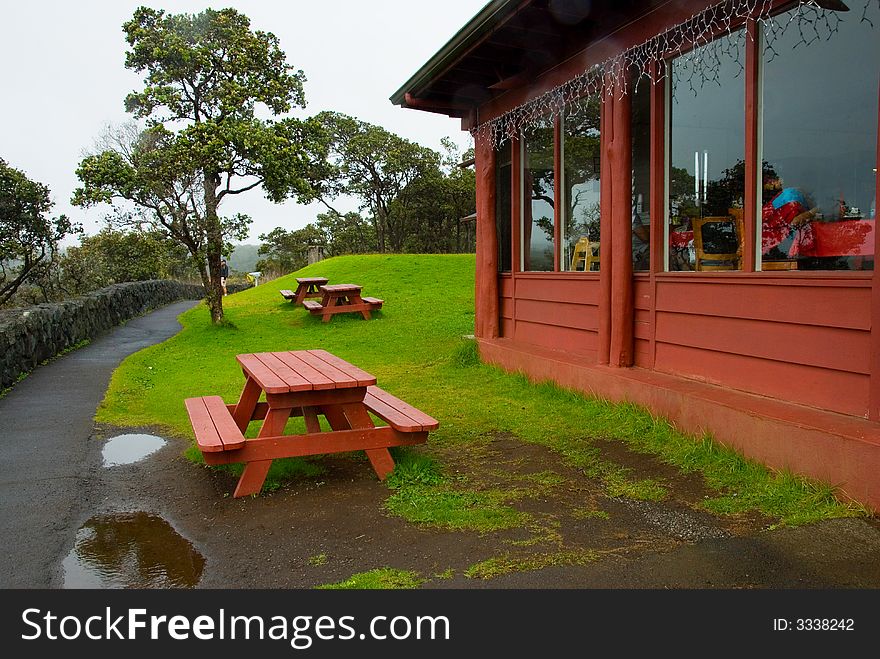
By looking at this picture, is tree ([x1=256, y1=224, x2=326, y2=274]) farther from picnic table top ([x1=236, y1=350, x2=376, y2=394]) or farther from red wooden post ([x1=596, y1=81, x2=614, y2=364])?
picnic table top ([x1=236, y1=350, x2=376, y2=394])

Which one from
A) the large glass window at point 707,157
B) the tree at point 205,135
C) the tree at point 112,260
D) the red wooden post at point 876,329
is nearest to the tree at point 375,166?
the tree at point 112,260

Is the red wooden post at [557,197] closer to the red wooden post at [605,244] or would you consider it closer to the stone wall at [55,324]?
the red wooden post at [605,244]

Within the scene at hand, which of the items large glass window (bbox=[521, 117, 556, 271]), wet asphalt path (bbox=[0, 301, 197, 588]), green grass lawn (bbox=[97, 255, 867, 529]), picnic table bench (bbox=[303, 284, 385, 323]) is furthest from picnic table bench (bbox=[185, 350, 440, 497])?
picnic table bench (bbox=[303, 284, 385, 323])

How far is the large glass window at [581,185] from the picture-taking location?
665 centimetres

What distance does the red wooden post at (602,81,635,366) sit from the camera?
5922mm

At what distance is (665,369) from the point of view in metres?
5.71

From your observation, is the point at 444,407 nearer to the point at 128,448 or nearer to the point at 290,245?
the point at 128,448

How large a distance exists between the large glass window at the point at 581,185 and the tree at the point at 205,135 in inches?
301

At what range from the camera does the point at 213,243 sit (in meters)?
13.1

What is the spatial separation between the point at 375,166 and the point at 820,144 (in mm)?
33060

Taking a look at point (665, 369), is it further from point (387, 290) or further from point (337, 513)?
point (387, 290)

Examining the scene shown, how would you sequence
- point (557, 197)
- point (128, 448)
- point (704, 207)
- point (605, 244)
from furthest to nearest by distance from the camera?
1. point (557, 197)
2. point (605, 244)
3. point (128, 448)
4. point (704, 207)

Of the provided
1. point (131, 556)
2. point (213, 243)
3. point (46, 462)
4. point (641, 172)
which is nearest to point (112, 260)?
point (213, 243)
